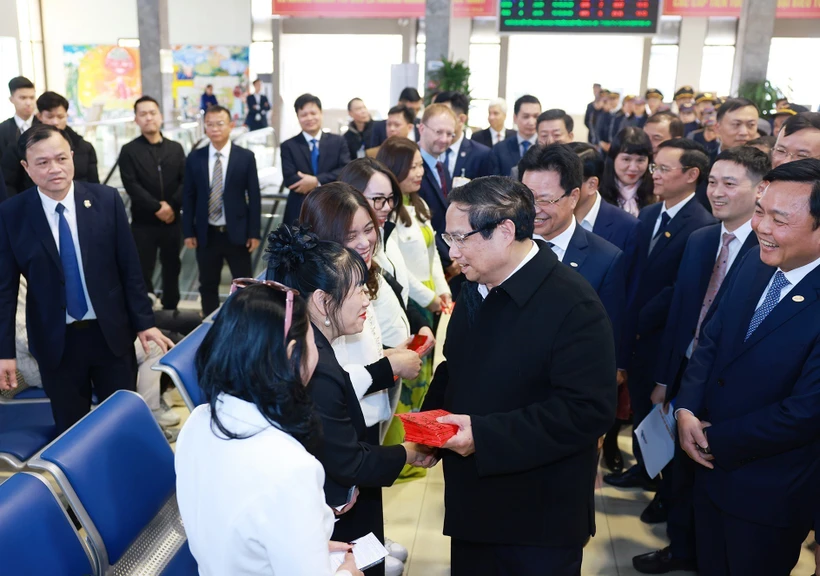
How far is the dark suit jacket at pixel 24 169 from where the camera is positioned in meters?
5.80

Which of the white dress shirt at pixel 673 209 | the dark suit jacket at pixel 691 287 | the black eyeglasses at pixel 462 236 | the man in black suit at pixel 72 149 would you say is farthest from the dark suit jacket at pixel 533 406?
the man in black suit at pixel 72 149

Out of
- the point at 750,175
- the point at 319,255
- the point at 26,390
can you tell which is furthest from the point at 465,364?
the point at 26,390

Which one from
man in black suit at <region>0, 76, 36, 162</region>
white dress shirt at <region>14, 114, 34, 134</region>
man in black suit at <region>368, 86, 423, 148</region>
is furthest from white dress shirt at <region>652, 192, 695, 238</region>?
white dress shirt at <region>14, 114, 34, 134</region>

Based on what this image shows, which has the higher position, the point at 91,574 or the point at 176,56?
the point at 176,56

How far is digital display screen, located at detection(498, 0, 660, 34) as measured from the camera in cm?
1012

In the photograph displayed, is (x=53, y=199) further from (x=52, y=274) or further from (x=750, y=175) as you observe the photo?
(x=750, y=175)

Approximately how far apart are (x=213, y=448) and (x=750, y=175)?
2.54m

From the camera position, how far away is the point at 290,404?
4.66 ft

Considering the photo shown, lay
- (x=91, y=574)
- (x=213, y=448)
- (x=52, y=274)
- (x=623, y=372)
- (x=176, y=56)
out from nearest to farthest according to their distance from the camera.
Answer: (x=213, y=448), (x=91, y=574), (x=52, y=274), (x=623, y=372), (x=176, y=56)

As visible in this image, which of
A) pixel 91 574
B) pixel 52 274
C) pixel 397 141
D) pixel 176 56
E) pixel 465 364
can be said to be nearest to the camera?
pixel 91 574

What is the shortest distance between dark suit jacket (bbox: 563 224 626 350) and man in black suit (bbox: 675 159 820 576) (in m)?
0.52

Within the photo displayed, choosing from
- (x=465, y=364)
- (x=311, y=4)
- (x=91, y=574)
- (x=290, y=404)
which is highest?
(x=311, y=4)

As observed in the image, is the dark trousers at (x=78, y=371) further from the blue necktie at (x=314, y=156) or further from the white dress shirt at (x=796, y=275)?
the blue necktie at (x=314, y=156)

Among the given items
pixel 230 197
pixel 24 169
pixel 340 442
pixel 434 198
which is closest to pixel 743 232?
pixel 340 442
